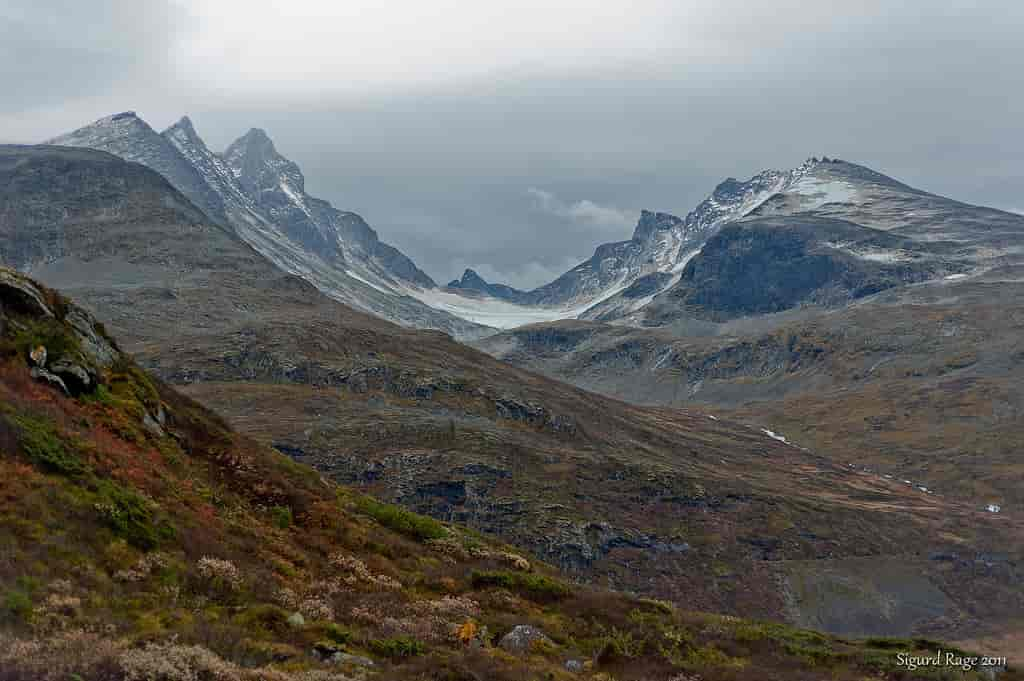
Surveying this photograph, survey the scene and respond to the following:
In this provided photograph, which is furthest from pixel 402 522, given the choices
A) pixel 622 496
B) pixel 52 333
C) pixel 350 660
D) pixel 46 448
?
pixel 622 496

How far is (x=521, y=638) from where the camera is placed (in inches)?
1081

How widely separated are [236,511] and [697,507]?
102 meters

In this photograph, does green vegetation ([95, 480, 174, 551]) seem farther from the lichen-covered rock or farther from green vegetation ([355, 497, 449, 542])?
green vegetation ([355, 497, 449, 542])

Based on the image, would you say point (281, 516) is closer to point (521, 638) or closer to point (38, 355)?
point (38, 355)

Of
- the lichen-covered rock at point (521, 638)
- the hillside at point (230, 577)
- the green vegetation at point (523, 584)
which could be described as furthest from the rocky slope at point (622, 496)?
the lichen-covered rock at point (521, 638)

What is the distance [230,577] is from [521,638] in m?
10.2

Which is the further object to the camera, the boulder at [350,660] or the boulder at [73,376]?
the boulder at [73,376]

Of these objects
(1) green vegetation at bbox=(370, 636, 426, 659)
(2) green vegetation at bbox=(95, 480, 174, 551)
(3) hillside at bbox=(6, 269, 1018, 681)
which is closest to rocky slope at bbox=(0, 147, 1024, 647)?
(3) hillside at bbox=(6, 269, 1018, 681)

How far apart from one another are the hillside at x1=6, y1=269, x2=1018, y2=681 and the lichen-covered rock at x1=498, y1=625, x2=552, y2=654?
97mm

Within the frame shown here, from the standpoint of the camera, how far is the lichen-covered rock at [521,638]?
26789 millimetres

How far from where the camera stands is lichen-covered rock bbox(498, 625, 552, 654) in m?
26.8

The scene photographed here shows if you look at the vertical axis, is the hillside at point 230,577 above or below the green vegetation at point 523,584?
above

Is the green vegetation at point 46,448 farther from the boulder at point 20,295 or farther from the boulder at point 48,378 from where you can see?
the boulder at point 20,295

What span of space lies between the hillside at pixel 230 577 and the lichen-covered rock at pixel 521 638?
3.8 inches
